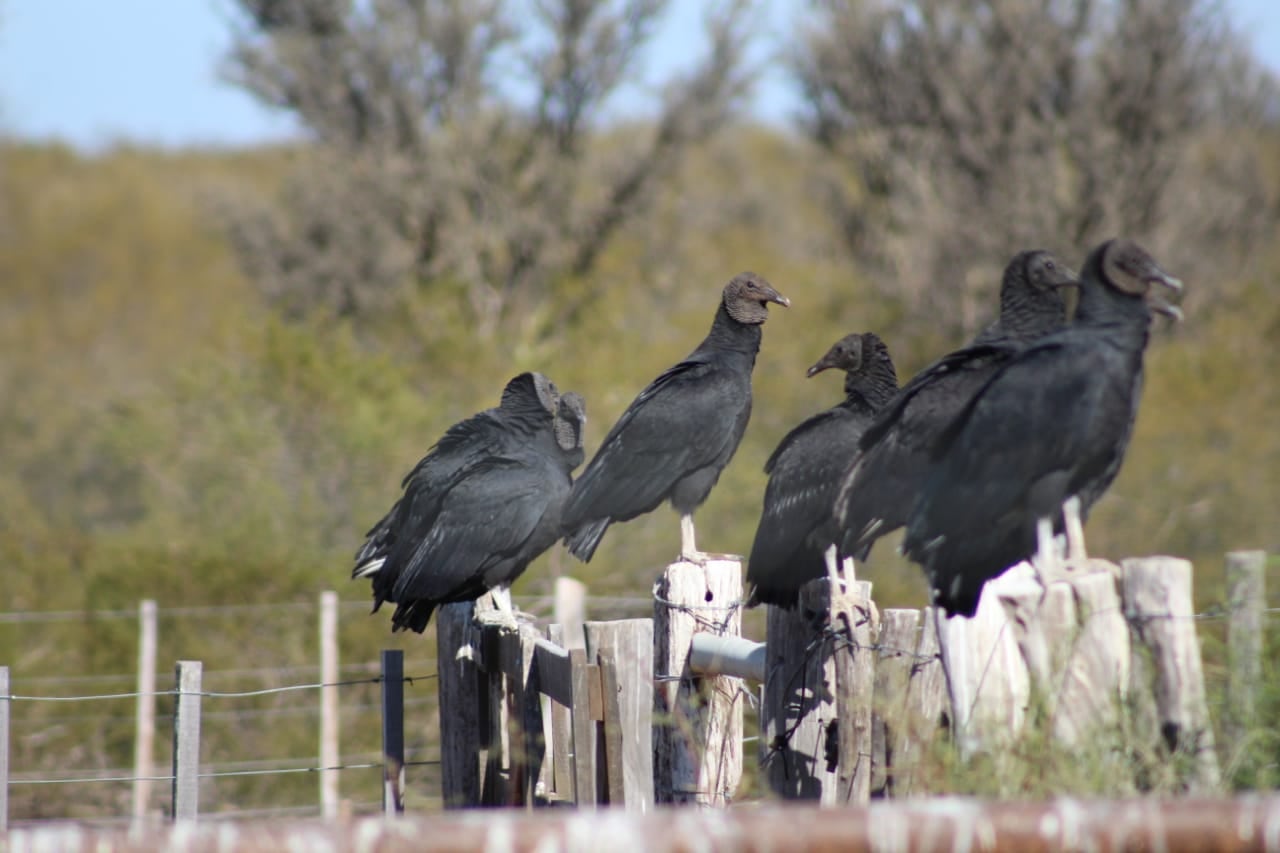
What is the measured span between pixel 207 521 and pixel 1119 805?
337 inches

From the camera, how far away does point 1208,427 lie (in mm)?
11367

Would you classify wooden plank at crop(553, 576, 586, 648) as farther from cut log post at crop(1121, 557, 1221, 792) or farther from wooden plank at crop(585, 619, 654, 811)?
cut log post at crop(1121, 557, 1221, 792)

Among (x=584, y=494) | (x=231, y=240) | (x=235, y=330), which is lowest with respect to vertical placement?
(x=584, y=494)

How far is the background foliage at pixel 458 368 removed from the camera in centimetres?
855

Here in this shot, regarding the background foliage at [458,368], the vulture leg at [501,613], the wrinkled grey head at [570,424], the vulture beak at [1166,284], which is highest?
the background foliage at [458,368]

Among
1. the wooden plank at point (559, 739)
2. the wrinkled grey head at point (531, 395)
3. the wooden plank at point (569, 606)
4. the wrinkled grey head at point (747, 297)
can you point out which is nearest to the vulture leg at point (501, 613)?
the wooden plank at point (559, 739)

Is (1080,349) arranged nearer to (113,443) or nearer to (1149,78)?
(113,443)

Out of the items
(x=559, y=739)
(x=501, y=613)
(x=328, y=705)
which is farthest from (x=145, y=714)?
(x=559, y=739)

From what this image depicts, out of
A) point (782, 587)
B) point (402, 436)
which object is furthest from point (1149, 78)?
point (782, 587)

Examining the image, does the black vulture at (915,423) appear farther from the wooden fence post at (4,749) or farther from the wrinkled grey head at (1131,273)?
the wooden fence post at (4,749)

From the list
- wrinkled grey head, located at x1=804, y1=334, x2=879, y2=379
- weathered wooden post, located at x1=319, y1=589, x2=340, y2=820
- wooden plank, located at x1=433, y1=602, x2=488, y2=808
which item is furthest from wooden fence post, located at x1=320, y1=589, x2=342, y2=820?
wrinkled grey head, located at x1=804, y1=334, x2=879, y2=379

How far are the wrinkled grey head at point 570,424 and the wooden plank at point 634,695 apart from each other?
143 cm

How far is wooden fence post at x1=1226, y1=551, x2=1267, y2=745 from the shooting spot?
88.5 inches

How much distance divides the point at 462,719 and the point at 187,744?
2.94 ft
